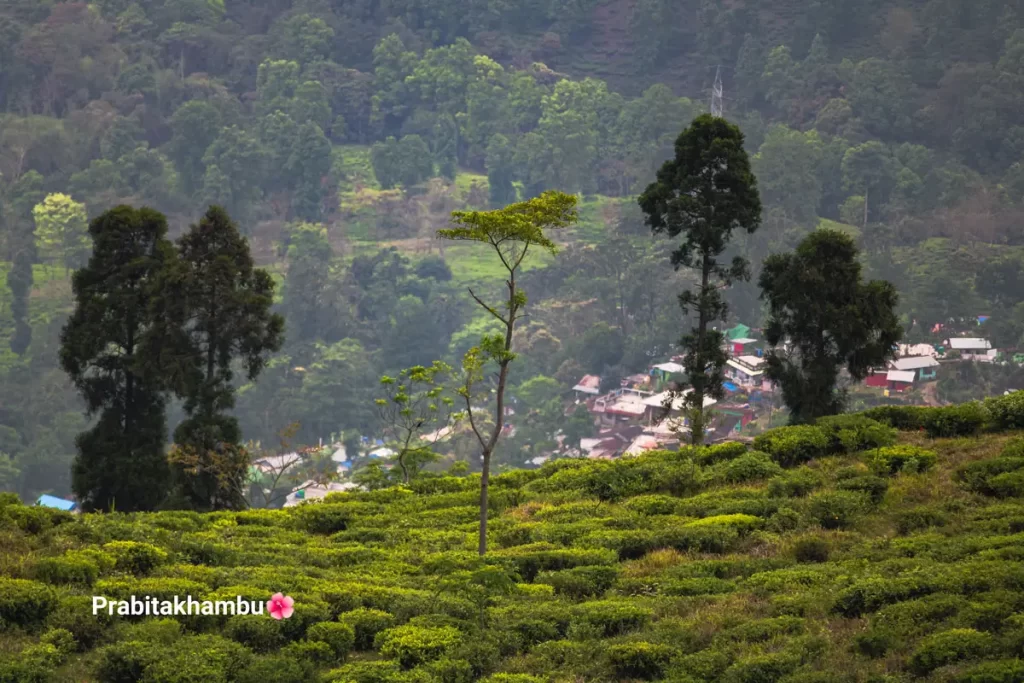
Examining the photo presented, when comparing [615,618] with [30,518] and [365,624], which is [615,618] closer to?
[365,624]

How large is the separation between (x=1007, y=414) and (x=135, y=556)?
13.3 m

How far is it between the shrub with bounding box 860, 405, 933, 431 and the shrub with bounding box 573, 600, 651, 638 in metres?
8.87

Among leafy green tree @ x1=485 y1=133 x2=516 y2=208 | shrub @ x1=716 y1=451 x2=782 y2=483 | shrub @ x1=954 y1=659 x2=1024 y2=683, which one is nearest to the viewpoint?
shrub @ x1=954 y1=659 x2=1024 y2=683

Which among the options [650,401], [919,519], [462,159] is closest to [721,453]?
[919,519]

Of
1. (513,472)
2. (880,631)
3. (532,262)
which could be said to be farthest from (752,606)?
(532,262)

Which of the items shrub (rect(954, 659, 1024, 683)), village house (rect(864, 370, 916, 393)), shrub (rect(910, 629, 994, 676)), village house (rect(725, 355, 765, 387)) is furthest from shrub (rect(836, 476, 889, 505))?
village house (rect(864, 370, 916, 393))

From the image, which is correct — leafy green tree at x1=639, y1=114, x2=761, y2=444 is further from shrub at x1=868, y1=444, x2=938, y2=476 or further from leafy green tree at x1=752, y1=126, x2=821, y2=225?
leafy green tree at x1=752, y1=126, x2=821, y2=225

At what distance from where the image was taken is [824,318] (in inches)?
1134

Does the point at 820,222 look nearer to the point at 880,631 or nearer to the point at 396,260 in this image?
the point at 396,260

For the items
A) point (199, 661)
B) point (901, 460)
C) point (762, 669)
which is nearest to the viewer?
point (762, 669)

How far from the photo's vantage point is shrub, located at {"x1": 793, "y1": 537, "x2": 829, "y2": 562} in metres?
19.5

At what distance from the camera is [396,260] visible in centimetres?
9256

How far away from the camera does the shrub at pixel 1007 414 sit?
2397cm

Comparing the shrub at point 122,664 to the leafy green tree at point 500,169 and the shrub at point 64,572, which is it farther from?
the leafy green tree at point 500,169
